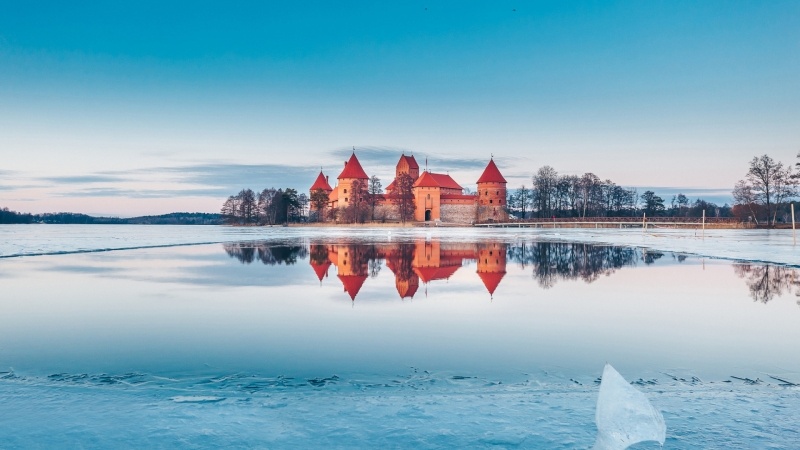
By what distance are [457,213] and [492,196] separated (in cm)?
690

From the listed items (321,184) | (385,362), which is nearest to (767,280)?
(385,362)

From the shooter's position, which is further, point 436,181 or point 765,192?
point 436,181

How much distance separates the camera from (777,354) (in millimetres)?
4949

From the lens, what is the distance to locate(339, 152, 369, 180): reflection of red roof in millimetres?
92688

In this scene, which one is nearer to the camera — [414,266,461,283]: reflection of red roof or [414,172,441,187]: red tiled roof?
[414,266,461,283]: reflection of red roof

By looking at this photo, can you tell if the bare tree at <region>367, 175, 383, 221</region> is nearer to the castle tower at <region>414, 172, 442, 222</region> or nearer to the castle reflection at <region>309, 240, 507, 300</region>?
the castle tower at <region>414, 172, 442, 222</region>

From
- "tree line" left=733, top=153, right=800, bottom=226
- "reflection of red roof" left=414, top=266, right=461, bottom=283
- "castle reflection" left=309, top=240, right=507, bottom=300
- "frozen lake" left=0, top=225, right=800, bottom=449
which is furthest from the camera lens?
"tree line" left=733, top=153, right=800, bottom=226

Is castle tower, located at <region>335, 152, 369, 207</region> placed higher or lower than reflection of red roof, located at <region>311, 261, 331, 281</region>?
higher

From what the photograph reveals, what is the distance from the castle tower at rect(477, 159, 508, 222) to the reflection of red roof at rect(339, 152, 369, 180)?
20.7 metres

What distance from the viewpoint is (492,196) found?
90.4m

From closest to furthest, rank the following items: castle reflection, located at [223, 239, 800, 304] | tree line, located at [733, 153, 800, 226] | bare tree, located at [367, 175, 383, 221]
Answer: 1. castle reflection, located at [223, 239, 800, 304]
2. tree line, located at [733, 153, 800, 226]
3. bare tree, located at [367, 175, 383, 221]

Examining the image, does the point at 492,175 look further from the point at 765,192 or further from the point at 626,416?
the point at 626,416

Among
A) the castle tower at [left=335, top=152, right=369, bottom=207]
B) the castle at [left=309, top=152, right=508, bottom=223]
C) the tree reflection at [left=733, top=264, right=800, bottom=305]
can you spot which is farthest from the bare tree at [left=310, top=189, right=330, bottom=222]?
the tree reflection at [left=733, top=264, right=800, bottom=305]

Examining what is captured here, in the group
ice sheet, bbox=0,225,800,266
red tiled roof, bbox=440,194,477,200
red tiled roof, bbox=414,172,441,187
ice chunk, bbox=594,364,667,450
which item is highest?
red tiled roof, bbox=414,172,441,187
